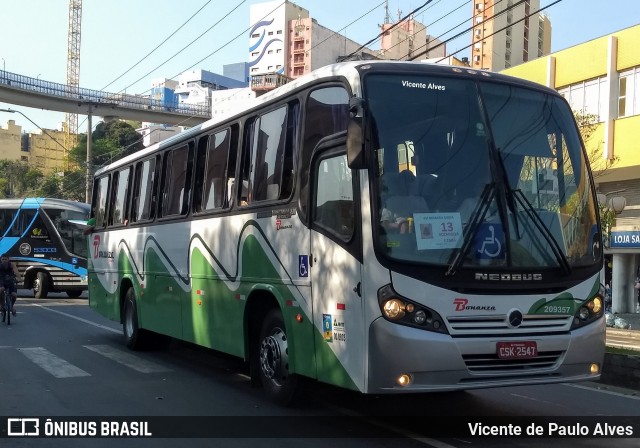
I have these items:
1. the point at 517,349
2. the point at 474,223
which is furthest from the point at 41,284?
the point at 517,349

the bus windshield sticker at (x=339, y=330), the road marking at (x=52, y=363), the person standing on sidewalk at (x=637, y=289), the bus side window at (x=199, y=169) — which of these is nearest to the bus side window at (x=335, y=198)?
the bus windshield sticker at (x=339, y=330)

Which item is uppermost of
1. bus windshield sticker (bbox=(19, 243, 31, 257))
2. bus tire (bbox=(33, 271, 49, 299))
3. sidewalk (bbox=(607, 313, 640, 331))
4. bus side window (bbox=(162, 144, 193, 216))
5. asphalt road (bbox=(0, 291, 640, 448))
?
bus side window (bbox=(162, 144, 193, 216))

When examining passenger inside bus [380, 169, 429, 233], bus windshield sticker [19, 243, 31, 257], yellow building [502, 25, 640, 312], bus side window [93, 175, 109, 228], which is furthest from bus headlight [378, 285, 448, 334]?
bus windshield sticker [19, 243, 31, 257]

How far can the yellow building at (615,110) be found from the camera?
26.7 metres

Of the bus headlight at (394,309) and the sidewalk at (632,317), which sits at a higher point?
the bus headlight at (394,309)

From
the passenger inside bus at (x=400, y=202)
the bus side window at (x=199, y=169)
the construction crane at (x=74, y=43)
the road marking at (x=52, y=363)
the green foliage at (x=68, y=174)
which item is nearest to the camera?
the passenger inside bus at (x=400, y=202)

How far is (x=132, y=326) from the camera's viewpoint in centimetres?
1322

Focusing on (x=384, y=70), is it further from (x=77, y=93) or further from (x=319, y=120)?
(x=77, y=93)

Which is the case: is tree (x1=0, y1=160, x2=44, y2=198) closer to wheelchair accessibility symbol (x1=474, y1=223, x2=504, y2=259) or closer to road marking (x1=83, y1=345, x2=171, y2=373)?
road marking (x1=83, y1=345, x2=171, y2=373)

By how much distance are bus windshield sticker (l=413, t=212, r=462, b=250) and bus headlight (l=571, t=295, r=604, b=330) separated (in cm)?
139

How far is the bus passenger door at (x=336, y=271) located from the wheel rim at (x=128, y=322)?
6.99 metres

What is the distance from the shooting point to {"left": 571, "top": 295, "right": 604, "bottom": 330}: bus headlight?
22.3 ft

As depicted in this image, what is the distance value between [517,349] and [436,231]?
48.0 inches

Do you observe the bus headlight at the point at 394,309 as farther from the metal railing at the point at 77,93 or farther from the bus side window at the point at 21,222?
the metal railing at the point at 77,93
